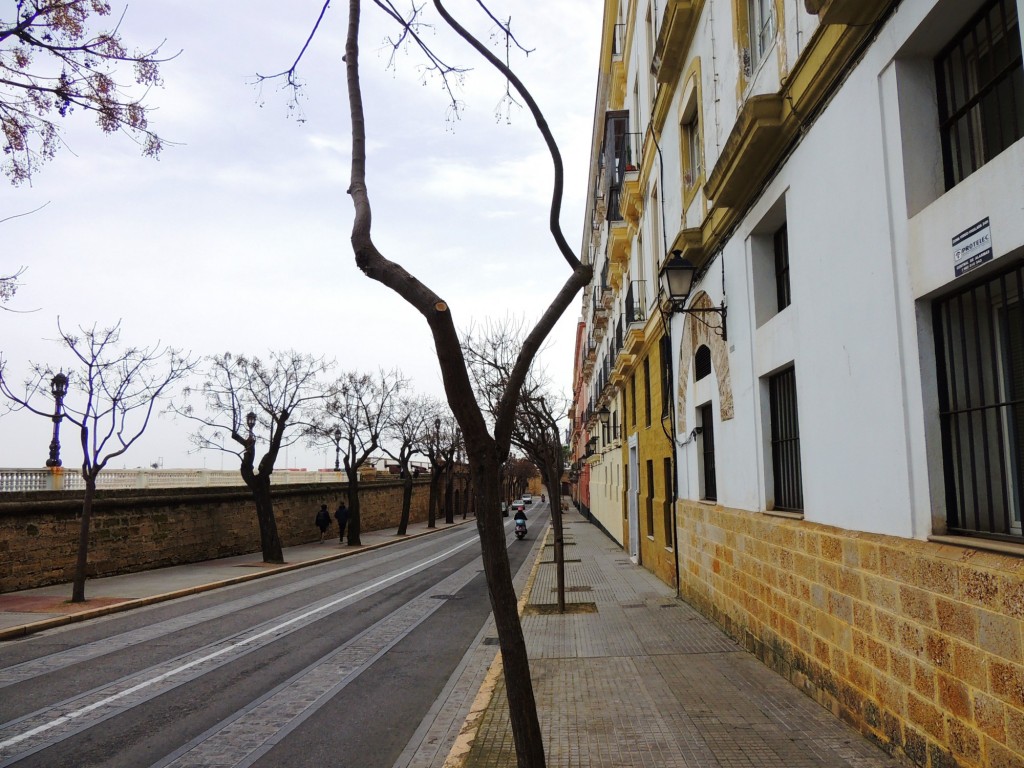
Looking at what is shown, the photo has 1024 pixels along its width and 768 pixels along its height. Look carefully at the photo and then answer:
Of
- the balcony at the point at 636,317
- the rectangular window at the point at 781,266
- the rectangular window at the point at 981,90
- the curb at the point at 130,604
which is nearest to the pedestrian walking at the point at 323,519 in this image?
the curb at the point at 130,604

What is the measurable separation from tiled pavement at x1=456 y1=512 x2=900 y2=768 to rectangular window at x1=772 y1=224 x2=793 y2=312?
3861mm

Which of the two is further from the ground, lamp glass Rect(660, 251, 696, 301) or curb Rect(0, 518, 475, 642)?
lamp glass Rect(660, 251, 696, 301)

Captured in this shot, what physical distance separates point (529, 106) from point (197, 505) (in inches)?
825

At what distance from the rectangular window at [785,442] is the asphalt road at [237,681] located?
4.13m

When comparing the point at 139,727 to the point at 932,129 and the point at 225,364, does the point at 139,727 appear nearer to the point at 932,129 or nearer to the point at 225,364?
the point at 932,129

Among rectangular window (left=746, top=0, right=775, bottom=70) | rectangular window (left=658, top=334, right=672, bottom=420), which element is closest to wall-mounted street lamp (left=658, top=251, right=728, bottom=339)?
rectangular window (left=746, top=0, right=775, bottom=70)

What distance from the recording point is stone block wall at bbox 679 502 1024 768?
3.59m

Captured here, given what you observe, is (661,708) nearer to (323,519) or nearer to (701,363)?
(701,363)

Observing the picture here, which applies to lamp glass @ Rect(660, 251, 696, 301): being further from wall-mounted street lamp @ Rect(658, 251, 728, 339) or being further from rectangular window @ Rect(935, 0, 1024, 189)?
rectangular window @ Rect(935, 0, 1024, 189)

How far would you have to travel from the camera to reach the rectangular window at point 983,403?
12.9 ft

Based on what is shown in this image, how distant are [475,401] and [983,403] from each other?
2.94 meters

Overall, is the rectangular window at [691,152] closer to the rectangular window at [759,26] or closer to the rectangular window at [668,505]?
the rectangular window at [759,26]

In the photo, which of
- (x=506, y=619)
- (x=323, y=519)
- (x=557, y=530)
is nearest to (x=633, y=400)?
(x=557, y=530)

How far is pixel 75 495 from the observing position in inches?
677
